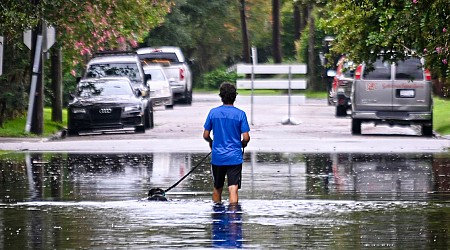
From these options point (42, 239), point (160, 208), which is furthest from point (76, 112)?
point (42, 239)

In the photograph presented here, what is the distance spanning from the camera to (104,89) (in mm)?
35781

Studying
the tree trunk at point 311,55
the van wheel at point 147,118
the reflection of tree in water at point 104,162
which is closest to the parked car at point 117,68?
the van wheel at point 147,118

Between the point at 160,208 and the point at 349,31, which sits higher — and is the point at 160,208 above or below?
below

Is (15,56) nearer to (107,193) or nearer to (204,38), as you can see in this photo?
(107,193)

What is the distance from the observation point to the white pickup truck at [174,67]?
52.7m

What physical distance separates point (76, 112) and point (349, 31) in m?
8.20

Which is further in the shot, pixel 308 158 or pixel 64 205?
pixel 308 158

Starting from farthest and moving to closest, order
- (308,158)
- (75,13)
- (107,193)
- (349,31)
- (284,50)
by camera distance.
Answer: (284,50)
(75,13)
(349,31)
(308,158)
(107,193)

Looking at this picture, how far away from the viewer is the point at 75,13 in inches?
1359

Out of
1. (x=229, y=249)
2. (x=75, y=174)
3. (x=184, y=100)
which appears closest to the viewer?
(x=229, y=249)

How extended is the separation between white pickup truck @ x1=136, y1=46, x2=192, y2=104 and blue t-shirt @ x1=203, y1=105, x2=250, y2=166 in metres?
36.0

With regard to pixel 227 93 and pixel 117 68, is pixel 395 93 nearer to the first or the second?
pixel 117 68

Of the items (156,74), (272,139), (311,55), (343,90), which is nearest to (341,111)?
(343,90)

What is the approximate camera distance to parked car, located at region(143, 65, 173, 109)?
47844 millimetres
